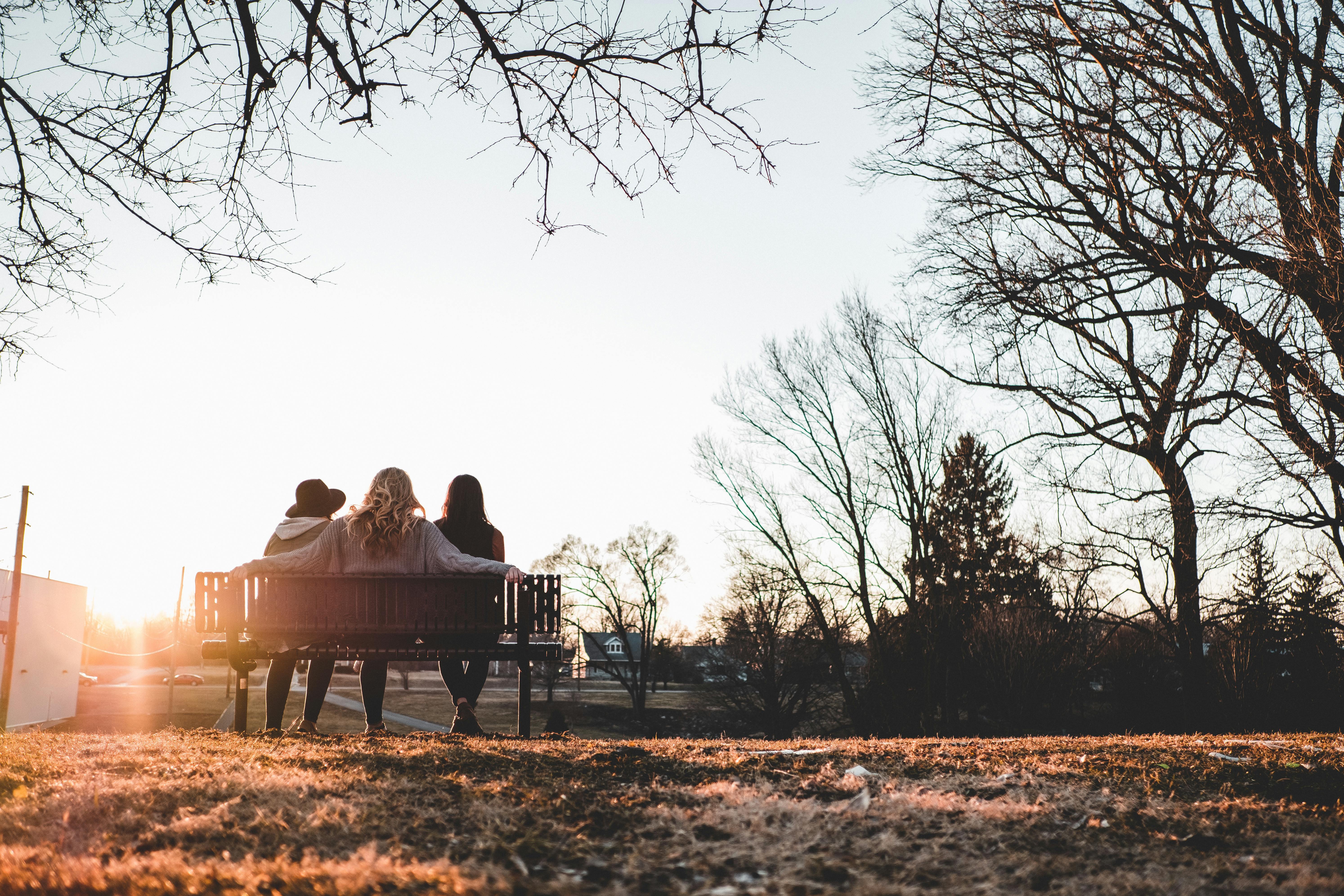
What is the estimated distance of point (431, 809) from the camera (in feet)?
10.2

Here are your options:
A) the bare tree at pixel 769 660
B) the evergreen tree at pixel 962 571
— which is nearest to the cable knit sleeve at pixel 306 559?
the evergreen tree at pixel 962 571

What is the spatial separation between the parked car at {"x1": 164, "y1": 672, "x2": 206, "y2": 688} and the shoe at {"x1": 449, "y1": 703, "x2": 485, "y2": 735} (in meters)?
63.1

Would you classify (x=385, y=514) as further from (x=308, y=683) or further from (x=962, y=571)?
(x=962, y=571)

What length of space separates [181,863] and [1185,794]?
349 cm

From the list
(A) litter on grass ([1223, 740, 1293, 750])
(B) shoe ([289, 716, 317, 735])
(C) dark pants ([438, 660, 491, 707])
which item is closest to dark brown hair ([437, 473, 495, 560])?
(C) dark pants ([438, 660, 491, 707])

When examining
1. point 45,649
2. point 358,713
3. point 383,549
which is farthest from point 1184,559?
point 45,649

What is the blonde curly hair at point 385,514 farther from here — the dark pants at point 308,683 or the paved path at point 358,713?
the paved path at point 358,713

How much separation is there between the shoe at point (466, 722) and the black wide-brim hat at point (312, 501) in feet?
5.87

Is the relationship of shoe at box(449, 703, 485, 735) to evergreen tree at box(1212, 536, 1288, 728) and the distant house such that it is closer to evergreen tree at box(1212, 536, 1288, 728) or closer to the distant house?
evergreen tree at box(1212, 536, 1288, 728)

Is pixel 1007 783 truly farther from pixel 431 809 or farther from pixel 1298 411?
pixel 1298 411

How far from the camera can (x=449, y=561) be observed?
19.8 feet

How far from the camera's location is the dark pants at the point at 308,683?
6.13 meters

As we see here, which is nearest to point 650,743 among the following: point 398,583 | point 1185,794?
point 398,583

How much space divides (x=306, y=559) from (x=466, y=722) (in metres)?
1.47
